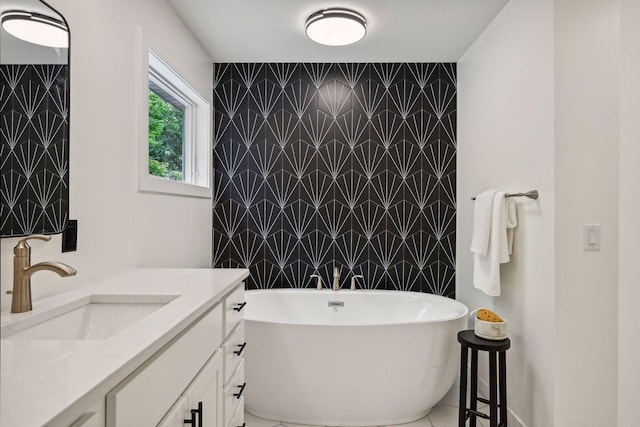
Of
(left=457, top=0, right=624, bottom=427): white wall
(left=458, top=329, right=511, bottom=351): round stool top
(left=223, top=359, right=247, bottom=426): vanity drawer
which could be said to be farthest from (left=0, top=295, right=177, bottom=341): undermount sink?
(left=457, top=0, right=624, bottom=427): white wall

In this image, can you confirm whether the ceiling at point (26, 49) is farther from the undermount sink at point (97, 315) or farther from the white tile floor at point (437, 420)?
the white tile floor at point (437, 420)

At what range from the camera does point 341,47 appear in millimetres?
2879

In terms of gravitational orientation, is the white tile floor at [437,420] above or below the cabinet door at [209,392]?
below

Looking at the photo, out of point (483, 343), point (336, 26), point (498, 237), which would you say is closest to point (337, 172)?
point (336, 26)

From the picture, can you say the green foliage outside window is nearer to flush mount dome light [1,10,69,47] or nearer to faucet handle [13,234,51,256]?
flush mount dome light [1,10,69,47]

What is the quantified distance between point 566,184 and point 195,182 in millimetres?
2432

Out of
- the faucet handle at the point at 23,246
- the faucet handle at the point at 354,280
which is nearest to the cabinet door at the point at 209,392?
the faucet handle at the point at 23,246

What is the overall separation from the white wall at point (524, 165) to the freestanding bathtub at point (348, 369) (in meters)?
0.37

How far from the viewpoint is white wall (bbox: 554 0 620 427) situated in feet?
5.83

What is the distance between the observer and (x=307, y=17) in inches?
95.7

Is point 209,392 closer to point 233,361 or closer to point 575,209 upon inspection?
point 233,361

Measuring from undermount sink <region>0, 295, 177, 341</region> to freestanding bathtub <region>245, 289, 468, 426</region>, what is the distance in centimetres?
102

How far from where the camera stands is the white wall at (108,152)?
56.6 inches

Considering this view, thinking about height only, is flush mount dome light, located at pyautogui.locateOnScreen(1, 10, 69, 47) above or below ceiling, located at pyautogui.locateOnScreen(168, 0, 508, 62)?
below
